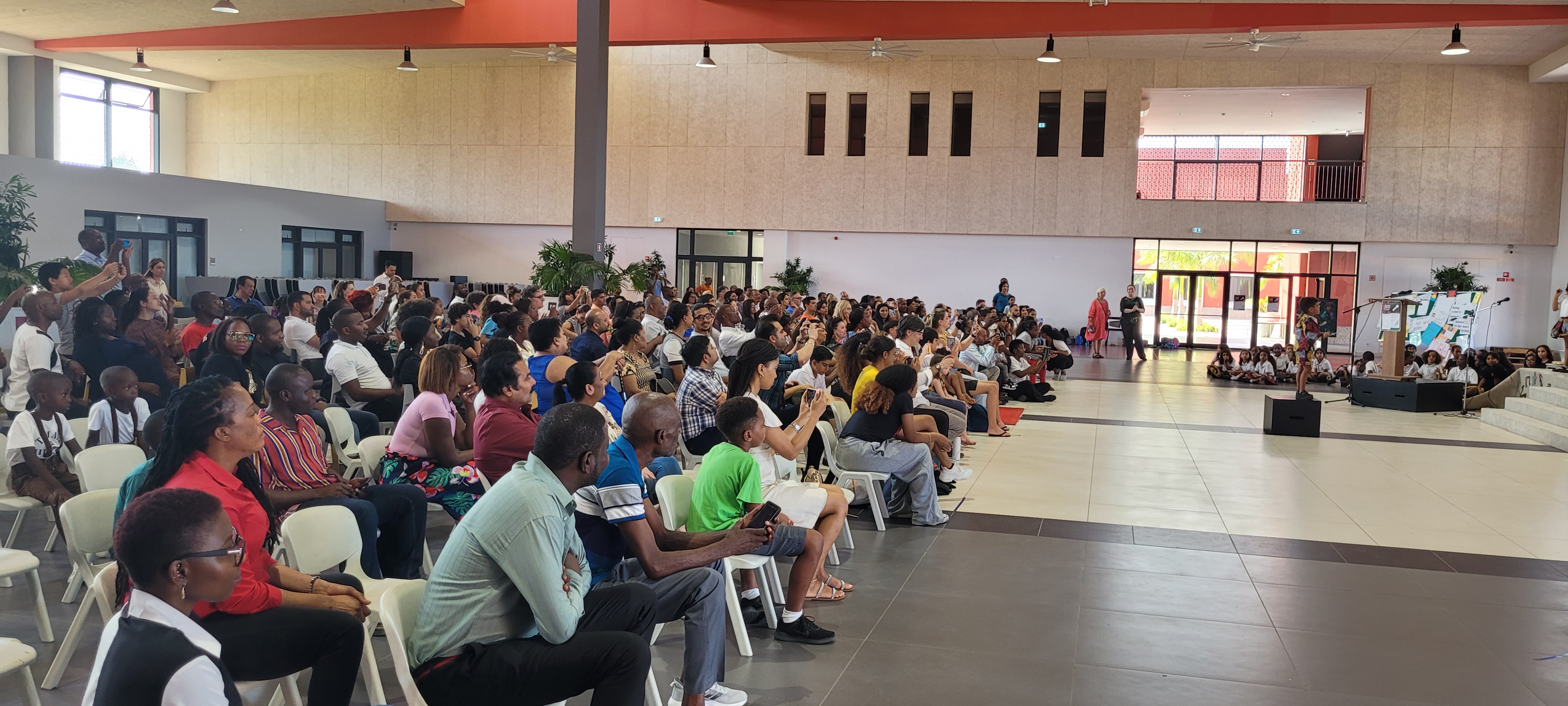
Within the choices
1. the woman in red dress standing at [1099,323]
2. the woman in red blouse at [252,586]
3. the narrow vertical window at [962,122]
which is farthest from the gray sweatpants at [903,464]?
the narrow vertical window at [962,122]

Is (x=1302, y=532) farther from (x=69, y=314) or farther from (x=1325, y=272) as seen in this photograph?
(x=1325, y=272)

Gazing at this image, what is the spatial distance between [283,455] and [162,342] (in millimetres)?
3001

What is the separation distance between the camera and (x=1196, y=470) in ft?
27.8

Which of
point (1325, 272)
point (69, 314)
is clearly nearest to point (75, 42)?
point (69, 314)

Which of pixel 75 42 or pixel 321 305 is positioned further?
pixel 75 42

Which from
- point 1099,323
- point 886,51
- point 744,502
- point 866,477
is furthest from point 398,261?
point 744,502

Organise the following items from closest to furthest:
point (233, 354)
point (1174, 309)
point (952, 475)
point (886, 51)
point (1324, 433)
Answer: point (233, 354) → point (952, 475) → point (1324, 433) → point (886, 51) → point (1174, 309)

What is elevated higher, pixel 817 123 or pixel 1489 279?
pixel 817 123

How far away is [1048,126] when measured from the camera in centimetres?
2184

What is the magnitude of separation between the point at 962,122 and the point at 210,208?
14.5m

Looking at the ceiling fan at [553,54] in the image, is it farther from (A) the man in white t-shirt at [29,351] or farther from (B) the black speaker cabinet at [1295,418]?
(A) the man in white t-shirt at [29,351]

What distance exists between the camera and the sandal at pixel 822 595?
15.6ft

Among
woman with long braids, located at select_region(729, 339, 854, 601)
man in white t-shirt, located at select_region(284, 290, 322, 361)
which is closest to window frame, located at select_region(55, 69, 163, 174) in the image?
man in white t-shirt, located at select_region(284, 290, 322, 361)

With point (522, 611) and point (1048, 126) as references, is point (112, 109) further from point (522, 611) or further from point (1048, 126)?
point (522, 611)
